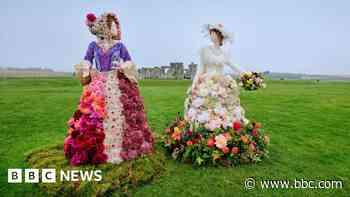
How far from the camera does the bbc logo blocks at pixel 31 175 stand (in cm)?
481

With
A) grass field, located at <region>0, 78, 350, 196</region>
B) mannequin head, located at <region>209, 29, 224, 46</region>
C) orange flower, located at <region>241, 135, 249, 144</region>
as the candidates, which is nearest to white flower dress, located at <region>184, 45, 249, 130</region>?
mannequin head, located at <region>209, 29, 224, 46</region>

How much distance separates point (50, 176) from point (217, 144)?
297 centimetres

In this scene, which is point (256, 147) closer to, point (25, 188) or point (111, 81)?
point (111, 81)

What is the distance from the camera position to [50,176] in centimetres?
482

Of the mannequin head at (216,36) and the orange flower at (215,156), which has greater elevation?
the mannequin head at (216,36)

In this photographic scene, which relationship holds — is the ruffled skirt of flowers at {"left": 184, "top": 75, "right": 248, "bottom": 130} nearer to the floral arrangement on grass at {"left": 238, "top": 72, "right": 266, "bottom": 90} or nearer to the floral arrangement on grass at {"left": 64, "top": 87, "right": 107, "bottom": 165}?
the floral arrangement on grass at {"left": 238, "top": 72, "right": 266, "bottom": 90}

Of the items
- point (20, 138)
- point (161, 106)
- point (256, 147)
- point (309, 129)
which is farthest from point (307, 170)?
point (161, 106)

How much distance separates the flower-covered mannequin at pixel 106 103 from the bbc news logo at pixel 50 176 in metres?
0.27

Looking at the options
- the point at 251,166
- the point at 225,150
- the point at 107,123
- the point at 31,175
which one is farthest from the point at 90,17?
the point at 251,166

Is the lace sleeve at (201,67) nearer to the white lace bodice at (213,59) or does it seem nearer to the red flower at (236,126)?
the white lace bodice at (213,59)

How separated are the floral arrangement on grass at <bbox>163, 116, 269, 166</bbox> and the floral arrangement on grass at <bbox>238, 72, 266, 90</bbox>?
0.83m

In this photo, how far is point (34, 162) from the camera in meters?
5.66

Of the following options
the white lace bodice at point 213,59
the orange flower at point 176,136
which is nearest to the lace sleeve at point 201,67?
the white lace bodice at point 213,59

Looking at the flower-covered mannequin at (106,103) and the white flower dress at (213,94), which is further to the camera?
the white flower dress at (213,94)
